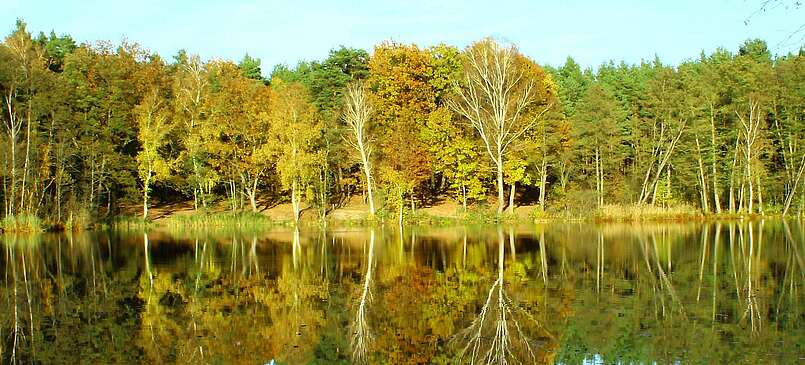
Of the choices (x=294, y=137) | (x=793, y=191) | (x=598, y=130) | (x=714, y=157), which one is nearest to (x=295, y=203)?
(x=294, y=137)

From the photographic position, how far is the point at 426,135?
48812 millimetres

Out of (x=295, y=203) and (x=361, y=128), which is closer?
(x=361, y=128)

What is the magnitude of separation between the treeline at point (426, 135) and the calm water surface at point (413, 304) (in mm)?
16239

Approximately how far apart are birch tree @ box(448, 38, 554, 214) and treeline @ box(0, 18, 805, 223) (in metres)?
0.14

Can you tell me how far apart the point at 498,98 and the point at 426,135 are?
557 cm

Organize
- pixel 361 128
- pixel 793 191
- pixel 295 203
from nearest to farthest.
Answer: pixel 793 191, pixel 361 128, pixel 295 203

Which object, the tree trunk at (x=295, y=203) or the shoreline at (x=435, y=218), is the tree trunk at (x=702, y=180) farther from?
the tree trunk at (x=295, y=203)

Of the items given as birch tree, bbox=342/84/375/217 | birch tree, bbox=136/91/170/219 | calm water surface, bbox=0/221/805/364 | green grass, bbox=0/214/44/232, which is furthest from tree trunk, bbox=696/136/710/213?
green grass, bbox=0/214/44/232

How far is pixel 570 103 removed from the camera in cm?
6278

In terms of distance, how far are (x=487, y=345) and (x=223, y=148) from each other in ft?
125

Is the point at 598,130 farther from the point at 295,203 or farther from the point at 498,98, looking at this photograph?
the point at 295,203

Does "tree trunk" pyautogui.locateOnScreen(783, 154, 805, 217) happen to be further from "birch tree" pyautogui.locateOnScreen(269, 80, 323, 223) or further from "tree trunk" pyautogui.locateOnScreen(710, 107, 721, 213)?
"birch tree" pyautogui.locateOnScreen(269, 80, 323, 223)

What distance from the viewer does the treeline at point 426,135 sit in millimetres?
45406

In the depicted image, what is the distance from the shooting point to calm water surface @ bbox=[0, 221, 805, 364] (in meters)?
11.7
